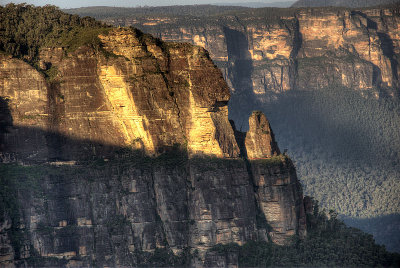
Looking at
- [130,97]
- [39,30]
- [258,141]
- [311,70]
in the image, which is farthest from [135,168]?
[311,70]

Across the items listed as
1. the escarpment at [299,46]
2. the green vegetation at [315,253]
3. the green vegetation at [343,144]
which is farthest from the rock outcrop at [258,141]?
the escarpment at [299,46]

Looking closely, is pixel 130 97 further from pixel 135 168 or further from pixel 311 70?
pixel 311 70

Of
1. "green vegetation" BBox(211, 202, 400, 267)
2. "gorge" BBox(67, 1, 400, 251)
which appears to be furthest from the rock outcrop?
"gorge" BBox(67, 1, 400, 251)

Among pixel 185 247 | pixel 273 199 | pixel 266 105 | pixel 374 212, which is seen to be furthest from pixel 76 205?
pixel 266 105

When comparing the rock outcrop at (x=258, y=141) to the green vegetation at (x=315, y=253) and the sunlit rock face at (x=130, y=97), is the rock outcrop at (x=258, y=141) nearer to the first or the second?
the sunlit rock face at (x=130, y=97)

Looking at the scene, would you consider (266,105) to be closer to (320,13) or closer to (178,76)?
(320,13)

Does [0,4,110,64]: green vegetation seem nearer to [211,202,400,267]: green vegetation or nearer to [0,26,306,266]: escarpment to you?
[0,26,306,266]: escarpment
